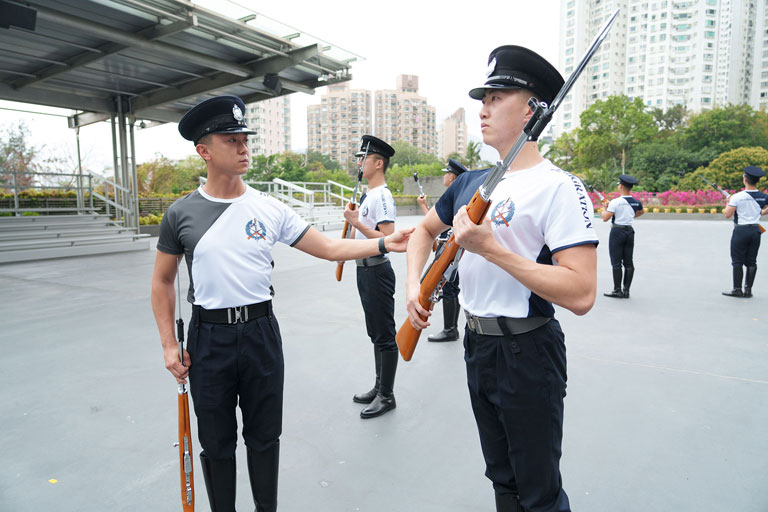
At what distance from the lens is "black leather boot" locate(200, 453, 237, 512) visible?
2020mm

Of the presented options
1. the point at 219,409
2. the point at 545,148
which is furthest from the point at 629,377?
the point at 545,148

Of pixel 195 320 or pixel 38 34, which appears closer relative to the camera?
pixel 195 320

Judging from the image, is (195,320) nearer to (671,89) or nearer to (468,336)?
(468,336)

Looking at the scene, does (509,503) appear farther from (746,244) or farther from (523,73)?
(746,244)

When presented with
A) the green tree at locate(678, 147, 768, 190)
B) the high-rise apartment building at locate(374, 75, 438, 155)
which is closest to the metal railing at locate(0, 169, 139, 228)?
the green tree at locate(678, 147, 768, 190)

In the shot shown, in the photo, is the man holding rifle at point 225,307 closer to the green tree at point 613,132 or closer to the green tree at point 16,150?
the green tree at point 16,150

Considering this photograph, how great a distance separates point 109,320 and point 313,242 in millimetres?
4838

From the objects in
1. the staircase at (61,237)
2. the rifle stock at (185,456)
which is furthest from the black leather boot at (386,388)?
the staircase at (61,237)

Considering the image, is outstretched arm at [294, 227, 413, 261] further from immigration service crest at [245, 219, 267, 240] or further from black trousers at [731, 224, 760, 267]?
black trousers at [731, 224, 760, 267]

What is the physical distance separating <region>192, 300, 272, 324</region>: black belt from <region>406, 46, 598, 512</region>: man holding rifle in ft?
2.48

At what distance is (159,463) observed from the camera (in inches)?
107

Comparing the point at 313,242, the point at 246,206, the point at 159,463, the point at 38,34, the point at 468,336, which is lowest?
the point at 159,463

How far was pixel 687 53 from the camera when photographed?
7831cm

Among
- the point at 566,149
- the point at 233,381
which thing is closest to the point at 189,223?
the point at 233,381
